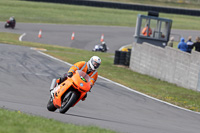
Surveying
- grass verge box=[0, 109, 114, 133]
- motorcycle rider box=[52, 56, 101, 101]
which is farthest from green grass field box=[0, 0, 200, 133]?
motorcycle rider box=[52, 56, 101, 101]

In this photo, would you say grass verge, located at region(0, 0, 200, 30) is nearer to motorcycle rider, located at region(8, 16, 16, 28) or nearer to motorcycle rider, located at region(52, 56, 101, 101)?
motorcycle rider, located at region(8, 16, 16, 28)

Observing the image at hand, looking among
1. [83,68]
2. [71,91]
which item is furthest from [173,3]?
[71,91]

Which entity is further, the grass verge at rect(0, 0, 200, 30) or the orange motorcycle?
the grass verge at rect(0, 0, 200, 30)

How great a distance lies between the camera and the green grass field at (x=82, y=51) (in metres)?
7.18

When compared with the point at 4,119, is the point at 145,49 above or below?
below

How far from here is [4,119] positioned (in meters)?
6.99

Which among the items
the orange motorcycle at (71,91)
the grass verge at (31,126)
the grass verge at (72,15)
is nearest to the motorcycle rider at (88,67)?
the orange motorcycle at (71,91)

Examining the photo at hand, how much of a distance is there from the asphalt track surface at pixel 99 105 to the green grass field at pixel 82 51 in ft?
3.67

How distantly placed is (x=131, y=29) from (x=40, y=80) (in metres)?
31.3

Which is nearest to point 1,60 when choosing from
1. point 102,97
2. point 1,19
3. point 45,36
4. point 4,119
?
point 102,97

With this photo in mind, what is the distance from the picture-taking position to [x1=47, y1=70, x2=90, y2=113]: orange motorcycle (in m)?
9.37

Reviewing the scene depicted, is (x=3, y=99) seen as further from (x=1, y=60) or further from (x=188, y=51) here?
(x=188, y=51)

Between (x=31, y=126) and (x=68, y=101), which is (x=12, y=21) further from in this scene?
(x=31, y=126)

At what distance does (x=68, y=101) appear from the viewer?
9.47 metres
